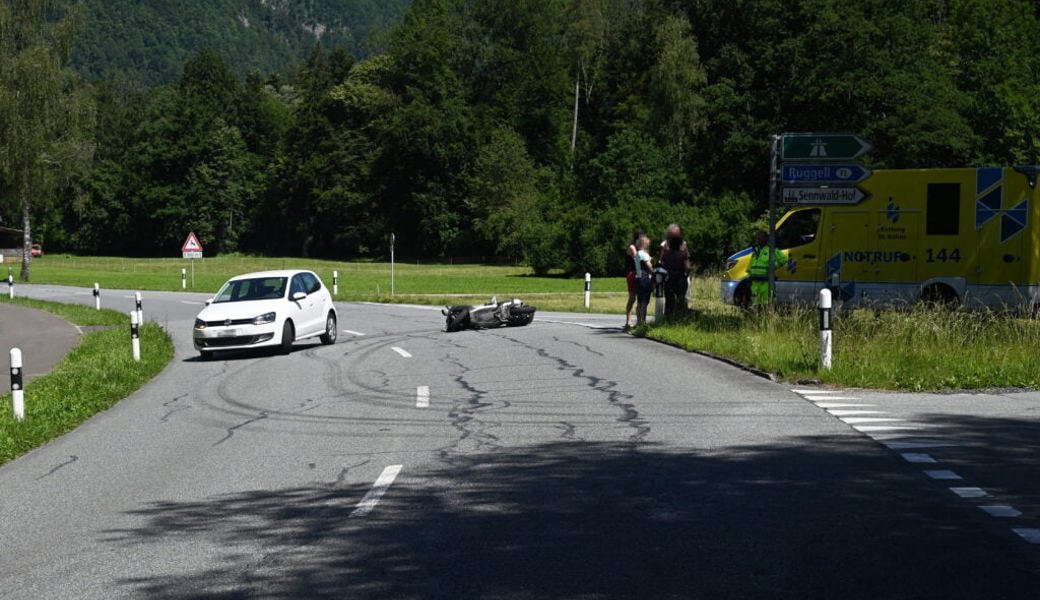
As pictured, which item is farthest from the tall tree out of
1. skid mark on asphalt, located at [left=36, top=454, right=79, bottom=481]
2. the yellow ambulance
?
skid mark on asphalt, located at [left=36, top=454, right=79, bottom=481]

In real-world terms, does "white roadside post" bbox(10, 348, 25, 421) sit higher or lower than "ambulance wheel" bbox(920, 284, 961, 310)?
lower

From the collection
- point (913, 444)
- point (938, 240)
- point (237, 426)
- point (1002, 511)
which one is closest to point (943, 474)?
point (1002, 511)

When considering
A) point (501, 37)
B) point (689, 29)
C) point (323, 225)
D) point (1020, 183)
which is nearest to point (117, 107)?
point (323, 225)

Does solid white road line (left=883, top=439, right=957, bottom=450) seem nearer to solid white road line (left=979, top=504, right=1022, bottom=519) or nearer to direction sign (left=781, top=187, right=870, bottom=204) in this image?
solid white road line (left=979, top=504, right=1022, bottom=519)

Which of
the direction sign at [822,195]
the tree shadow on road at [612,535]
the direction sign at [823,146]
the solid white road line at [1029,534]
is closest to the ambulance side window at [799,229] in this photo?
the direction sign at [822,195]

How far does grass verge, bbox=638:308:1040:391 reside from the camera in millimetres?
13852

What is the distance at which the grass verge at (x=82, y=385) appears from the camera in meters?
11.8

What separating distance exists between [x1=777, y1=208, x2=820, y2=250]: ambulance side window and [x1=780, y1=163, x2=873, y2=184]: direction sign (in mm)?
5829

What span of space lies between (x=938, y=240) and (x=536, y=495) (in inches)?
639

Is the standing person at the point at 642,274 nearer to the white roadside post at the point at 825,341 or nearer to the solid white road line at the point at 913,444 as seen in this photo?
the white roadside post at the point at 825,341

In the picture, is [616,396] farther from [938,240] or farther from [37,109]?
[37,109]

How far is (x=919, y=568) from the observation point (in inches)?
229

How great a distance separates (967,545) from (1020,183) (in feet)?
55.2

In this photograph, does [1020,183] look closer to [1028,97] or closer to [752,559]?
[752,559]
